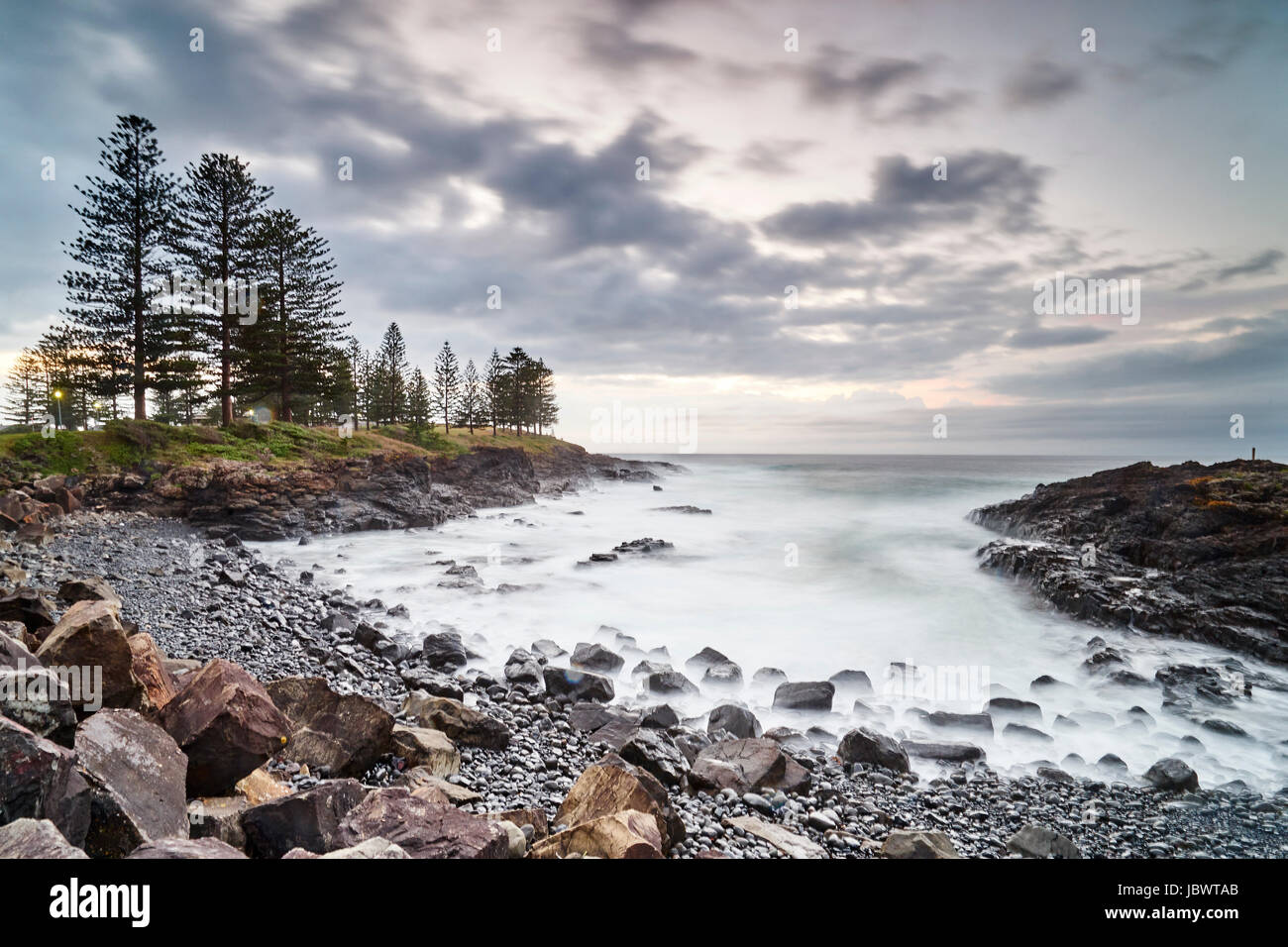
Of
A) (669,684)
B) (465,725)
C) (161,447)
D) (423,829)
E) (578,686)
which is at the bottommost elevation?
(669,684)

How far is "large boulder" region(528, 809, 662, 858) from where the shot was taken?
3.10m

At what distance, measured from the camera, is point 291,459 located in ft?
80.5

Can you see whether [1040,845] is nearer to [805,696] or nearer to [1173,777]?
[1173,777]

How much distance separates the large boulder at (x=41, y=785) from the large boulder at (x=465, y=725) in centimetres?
306

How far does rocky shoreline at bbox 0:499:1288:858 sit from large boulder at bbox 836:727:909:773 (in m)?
0.02

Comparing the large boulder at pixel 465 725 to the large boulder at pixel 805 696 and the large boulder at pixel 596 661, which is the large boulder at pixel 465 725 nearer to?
the large boulder at pixel 596 661

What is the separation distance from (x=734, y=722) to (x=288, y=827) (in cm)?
525

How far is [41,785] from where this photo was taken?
2568mm

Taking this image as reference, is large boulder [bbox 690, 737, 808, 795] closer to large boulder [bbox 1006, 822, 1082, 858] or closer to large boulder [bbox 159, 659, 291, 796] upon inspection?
large boulder [bbox 1006, 822, 1082, 858]

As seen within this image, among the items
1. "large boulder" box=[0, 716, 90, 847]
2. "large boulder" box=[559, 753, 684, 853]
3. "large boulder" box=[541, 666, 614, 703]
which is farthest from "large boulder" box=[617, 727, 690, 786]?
"large boulder" box=[0, 716, 90, 847]

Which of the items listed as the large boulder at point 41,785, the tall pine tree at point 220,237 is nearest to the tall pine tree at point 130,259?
the tall pine tree at point 220,237

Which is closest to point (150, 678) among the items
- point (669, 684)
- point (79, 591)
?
point (79, 591)

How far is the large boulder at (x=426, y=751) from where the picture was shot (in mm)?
4770
